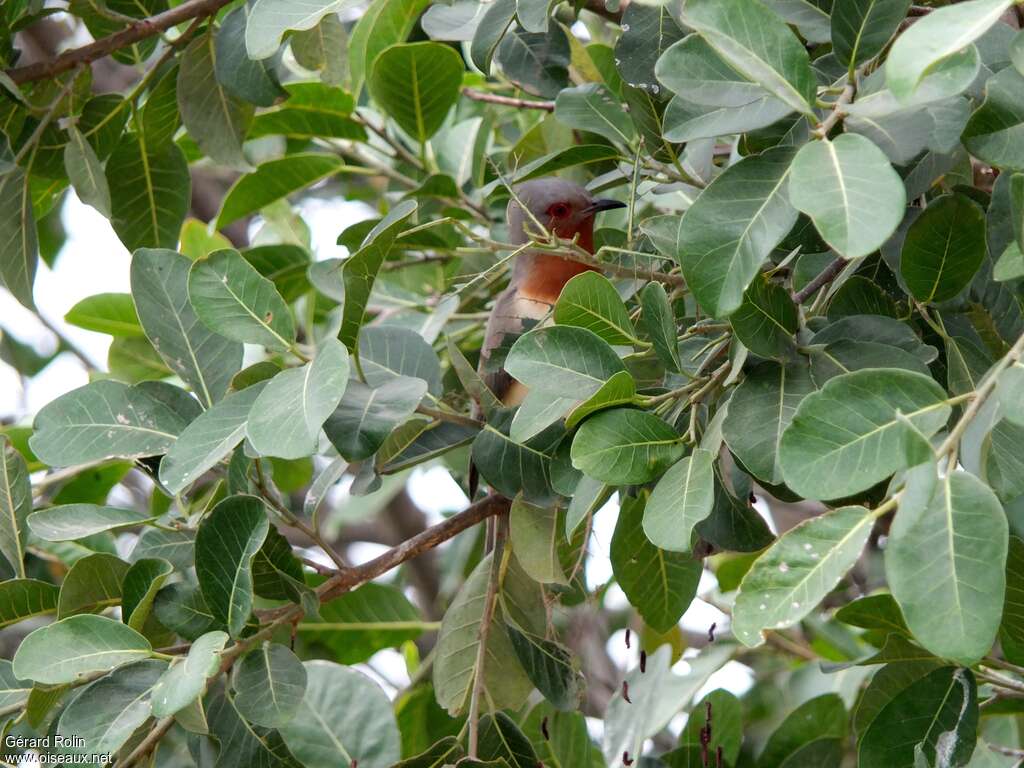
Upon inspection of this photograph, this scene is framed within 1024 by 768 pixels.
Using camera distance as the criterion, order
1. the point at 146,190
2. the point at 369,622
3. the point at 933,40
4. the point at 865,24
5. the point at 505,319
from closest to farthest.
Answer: the point at 933,40 < the point at 865,24 < the point at 146,190 < the point at 505,319 < the point at 369,622

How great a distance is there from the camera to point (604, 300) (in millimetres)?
2172

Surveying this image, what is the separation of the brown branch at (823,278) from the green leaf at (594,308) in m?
0.35

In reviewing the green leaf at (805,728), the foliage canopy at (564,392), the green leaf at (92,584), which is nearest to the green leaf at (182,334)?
the foliage canopy at (564,392)

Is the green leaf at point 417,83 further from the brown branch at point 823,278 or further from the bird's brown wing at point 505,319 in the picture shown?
the brown branch at point 823,278

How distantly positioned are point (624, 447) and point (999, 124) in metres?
0.78

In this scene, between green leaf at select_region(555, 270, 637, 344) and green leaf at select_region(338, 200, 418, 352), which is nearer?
green leaf at select_region(338, 200, 418, 352)

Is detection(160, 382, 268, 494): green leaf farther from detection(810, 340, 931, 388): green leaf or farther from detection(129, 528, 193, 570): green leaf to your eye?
detection(810, 340, 931, 388): green leaf

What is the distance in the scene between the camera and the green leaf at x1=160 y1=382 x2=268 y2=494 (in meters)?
2.10

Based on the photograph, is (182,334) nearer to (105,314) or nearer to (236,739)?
(236,739)

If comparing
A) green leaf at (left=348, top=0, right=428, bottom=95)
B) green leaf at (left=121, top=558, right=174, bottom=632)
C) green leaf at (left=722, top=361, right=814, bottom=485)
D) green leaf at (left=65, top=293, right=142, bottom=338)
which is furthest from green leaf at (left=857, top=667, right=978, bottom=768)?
green leaf at (left=65, top=293, right=142, bottom=338)

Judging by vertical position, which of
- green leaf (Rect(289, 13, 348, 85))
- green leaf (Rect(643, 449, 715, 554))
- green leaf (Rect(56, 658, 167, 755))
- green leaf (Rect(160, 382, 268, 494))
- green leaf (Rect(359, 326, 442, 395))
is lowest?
green leaf (Rect(56, 658, 167, 755))

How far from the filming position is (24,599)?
2473mm

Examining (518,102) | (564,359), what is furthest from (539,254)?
(564,359)

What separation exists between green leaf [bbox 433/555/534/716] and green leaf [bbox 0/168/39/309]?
4.43ft
